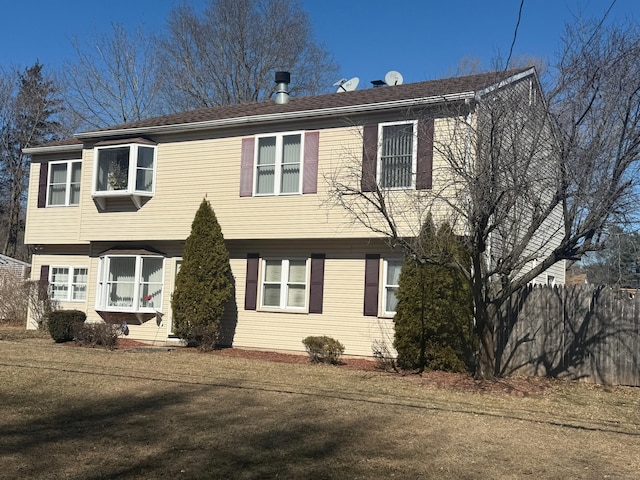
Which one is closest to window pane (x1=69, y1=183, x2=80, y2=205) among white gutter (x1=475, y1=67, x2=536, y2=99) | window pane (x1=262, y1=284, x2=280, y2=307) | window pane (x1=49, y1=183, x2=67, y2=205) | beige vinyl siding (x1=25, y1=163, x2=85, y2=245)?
beige vinyl siding (x1=25, y1=163, x2=85, y2=245)

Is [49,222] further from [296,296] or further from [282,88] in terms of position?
[296,296]

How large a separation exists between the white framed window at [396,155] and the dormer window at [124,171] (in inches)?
271

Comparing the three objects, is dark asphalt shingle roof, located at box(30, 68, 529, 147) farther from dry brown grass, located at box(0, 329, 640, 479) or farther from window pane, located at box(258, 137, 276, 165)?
dry brown grass, located at box(0, 329, 640, 479)

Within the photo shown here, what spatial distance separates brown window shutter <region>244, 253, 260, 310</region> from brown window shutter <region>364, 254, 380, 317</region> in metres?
3.16

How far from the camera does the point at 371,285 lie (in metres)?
15.8

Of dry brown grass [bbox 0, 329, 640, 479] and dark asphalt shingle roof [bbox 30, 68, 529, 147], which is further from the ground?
dark asphalt shingle roof [bbox 30, 68, 529, 147]

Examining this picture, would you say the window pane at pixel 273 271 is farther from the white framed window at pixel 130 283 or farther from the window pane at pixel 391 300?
the white framed window at pixel 130 283

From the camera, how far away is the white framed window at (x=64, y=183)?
805 inches

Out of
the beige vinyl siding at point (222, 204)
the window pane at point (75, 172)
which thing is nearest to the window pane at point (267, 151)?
the beige vinyl siding at point (222, 204)

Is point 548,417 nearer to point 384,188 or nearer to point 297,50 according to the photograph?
point 384,188

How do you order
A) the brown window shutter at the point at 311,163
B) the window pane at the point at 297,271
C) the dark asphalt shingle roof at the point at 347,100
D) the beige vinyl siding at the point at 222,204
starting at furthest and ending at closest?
the window pane at the point at 297,271 → the brown window shutter at the point at 311,163 → the beige vinyl siding at the point at 222,204 → the dark asphalt shingle roof at the point at 347,100

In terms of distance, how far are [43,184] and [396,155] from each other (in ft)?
40.5

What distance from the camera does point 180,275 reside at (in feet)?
55.2

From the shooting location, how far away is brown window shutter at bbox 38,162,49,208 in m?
21.0
